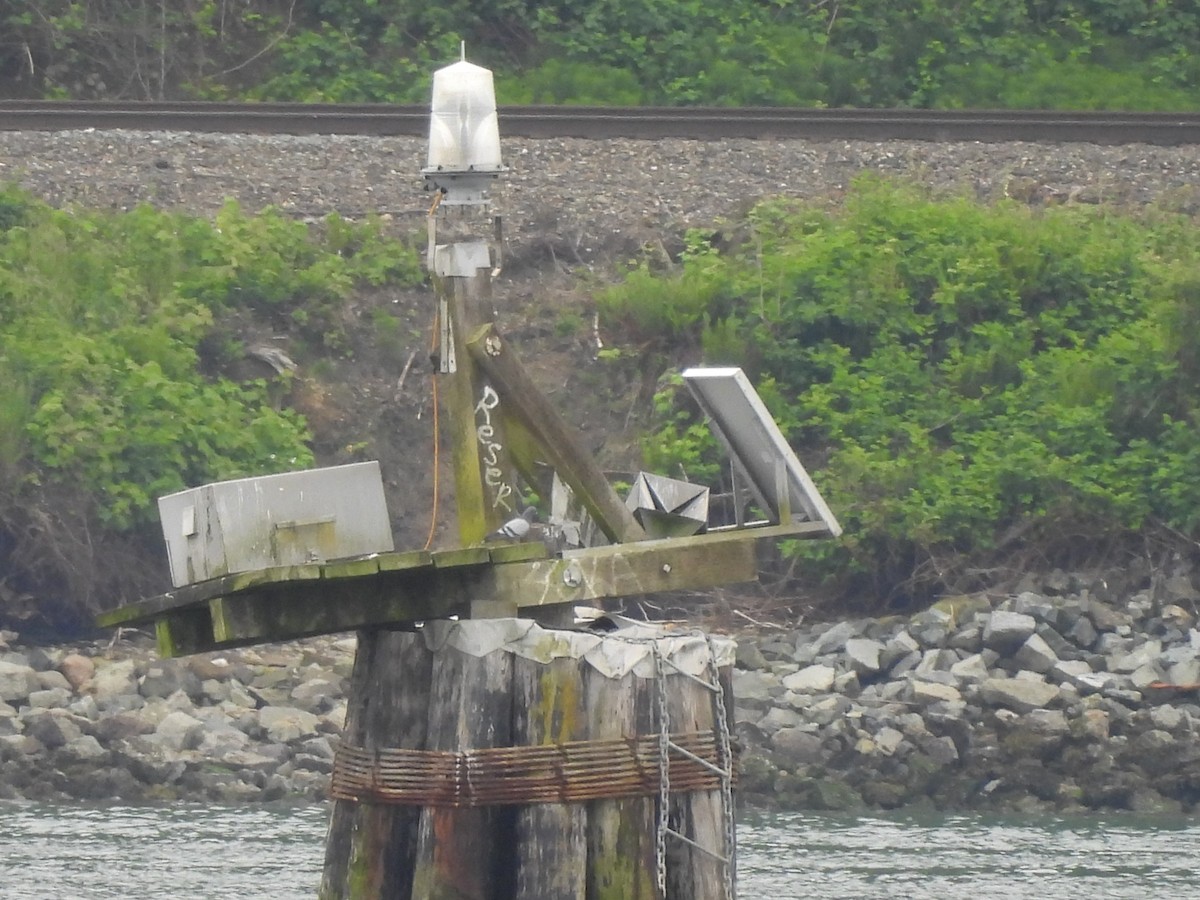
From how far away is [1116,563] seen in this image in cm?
1591

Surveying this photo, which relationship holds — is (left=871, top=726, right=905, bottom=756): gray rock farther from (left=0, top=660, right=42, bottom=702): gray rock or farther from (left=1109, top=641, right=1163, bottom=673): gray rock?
(left=0, top=660, right=42, bottom=702): gray rock

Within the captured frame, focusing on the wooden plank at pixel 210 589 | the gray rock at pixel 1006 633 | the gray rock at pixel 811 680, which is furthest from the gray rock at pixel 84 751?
the wooden plank at pixel 210 589

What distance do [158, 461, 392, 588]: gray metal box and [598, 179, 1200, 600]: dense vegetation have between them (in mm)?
9658

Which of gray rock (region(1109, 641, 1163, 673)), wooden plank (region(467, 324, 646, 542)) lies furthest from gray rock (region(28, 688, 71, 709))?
wooden plank (region(467, 324, 646, 542))

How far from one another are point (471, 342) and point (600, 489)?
529 mm

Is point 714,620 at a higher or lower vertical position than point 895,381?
lower

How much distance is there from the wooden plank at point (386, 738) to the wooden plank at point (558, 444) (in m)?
0.64

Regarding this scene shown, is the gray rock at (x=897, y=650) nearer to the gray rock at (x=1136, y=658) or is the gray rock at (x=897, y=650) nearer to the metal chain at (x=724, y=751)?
the gray rock at (x=1136, y=658)

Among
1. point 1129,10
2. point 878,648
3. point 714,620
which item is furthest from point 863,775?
point 1129,10

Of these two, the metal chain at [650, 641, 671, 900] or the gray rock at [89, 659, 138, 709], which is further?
the gray rock at [89, 659, 138, 709]

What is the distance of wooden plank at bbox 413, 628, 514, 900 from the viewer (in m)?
5.72

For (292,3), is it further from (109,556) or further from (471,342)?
(471,342)

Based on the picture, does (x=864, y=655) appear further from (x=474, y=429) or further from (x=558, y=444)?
(x=474, y=429)

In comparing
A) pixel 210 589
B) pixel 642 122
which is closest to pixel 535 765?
pixel 210 589
